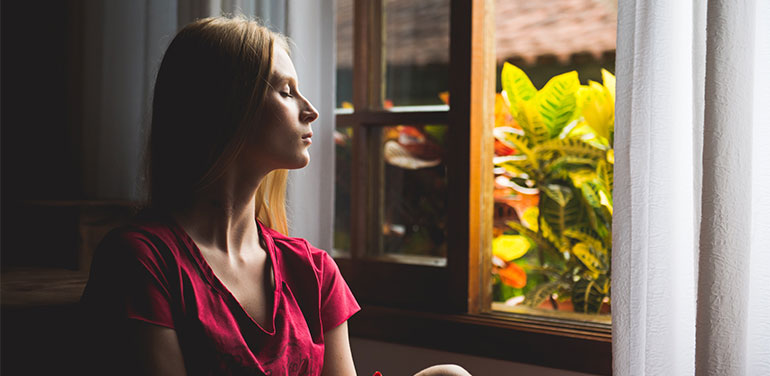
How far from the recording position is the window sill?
1566 millimetres

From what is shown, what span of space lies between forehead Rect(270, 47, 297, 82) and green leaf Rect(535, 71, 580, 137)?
3.53 ft

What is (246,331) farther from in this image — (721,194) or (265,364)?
(721,194)

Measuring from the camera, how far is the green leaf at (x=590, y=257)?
2213mm

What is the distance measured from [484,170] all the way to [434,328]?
1.45 feet

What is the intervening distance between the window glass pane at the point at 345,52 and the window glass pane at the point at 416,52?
4.4 inches

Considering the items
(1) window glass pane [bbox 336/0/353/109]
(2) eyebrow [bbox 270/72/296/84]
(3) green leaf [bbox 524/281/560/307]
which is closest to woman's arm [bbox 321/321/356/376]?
(2) eyebrow [bbox 270/72/296/84]

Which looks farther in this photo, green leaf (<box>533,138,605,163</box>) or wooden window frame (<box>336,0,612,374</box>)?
green leaf (<box>533,138,605,163</box>)

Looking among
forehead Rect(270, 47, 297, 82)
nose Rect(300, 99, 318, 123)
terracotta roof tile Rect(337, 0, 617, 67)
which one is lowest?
nose Rect(300, 99, 318, 123)

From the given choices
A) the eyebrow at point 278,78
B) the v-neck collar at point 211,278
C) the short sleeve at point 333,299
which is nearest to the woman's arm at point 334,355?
the short sleeve at point 333,299

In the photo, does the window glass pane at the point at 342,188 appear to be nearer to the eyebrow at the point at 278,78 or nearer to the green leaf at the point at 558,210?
the green leaf at the point at 558,210

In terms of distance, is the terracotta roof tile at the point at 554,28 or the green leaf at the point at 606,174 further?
the terracotta roof tile at the point at 554,28

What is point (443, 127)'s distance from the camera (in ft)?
6.24

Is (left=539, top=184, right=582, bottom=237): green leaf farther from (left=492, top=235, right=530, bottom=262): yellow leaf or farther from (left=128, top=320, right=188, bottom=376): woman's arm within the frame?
(left=128, top=320, right=188, bottom=376): woman's arm

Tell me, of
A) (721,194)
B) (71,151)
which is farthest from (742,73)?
(71,151)
